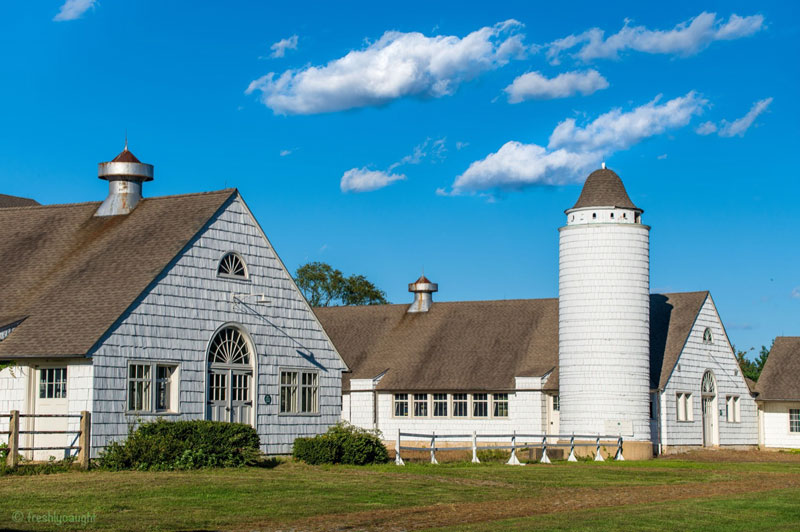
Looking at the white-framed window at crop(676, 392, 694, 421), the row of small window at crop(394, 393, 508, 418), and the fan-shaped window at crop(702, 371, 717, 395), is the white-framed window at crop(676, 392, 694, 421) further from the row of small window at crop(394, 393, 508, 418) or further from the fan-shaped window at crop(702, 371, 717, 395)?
the row of small window at crop(394, 393, 508, 418)

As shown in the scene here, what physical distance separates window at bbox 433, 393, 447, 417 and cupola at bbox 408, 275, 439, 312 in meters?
6.72

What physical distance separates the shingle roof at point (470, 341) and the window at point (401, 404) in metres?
0.65

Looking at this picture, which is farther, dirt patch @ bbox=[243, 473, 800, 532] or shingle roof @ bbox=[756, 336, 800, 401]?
shingle roof @ bbox=[756, 336, 800, 401]

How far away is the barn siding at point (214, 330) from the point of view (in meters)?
29.5

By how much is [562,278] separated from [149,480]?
72.5ft

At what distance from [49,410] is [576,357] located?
19767mm

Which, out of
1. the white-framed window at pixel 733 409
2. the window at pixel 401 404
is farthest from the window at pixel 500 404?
the white-framed window at pixel 733 409

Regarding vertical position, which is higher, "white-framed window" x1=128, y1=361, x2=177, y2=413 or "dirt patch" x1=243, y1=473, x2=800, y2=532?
"white-framed window" x1=128, y1=361, x2=177, y2=413

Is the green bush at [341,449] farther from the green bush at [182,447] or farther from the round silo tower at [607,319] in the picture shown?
the round silo tower at [607,319]

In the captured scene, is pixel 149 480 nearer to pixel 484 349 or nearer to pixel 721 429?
pixel 484 349

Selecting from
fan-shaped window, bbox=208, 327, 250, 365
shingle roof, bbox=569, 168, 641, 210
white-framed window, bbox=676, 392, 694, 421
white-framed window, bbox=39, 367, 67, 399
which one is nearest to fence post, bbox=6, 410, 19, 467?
white-framed window, bbox=39, 367, 67, 399

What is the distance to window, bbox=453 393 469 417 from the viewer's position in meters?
48.7

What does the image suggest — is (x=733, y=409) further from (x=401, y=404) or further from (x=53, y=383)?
(x=53, y=383)

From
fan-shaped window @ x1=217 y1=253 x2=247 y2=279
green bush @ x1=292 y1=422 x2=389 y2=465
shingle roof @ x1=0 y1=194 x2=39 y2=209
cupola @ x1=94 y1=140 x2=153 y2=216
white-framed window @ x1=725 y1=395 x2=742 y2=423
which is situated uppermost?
shingle roof @ x1=0 y1=194 x2=39 y2=209
